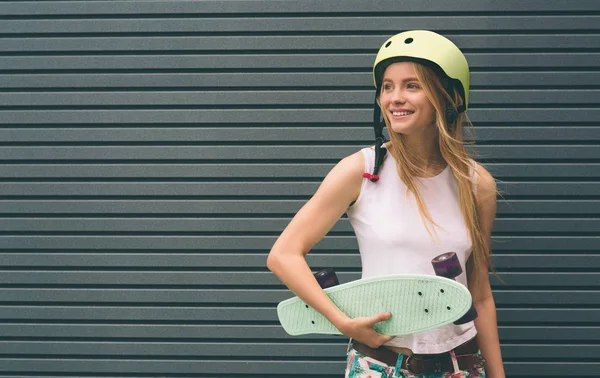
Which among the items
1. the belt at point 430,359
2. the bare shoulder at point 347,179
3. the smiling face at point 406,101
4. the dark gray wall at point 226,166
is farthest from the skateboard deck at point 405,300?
the dark gray wall at point 226,166

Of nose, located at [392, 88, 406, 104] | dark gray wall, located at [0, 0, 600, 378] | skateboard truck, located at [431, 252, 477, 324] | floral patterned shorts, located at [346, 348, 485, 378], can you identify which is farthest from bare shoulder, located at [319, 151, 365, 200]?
dark gray wall, located at [0, 0, 600, 378]

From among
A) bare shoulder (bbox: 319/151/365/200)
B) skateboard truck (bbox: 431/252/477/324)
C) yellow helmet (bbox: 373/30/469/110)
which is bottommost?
skateboard truck (bbox: 431/252/477/324)

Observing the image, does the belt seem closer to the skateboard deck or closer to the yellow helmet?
the skateboard deck

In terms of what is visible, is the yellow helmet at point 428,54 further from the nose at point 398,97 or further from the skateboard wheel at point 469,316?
the skateboard wheel at point 469,316

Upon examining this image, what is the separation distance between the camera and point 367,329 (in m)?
2.09

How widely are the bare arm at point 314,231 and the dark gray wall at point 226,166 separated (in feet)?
5.34

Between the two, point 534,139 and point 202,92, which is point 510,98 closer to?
point 534,139

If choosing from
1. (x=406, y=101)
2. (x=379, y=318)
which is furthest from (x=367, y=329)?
(x=406, y=101)

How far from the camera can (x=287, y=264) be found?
7.22 feet

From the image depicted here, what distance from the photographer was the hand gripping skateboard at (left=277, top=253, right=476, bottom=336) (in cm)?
201

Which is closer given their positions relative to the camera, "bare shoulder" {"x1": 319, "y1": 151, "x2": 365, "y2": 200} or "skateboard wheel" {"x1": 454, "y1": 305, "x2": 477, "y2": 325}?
"skateboard wheel" {"x1": 454, "y1": 305, "x2": 477, "y2": 325}

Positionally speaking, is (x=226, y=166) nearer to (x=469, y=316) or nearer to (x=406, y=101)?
→ (x=406, y=101)

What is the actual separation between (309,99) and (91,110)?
155cm

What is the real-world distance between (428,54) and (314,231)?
82 centimetres
